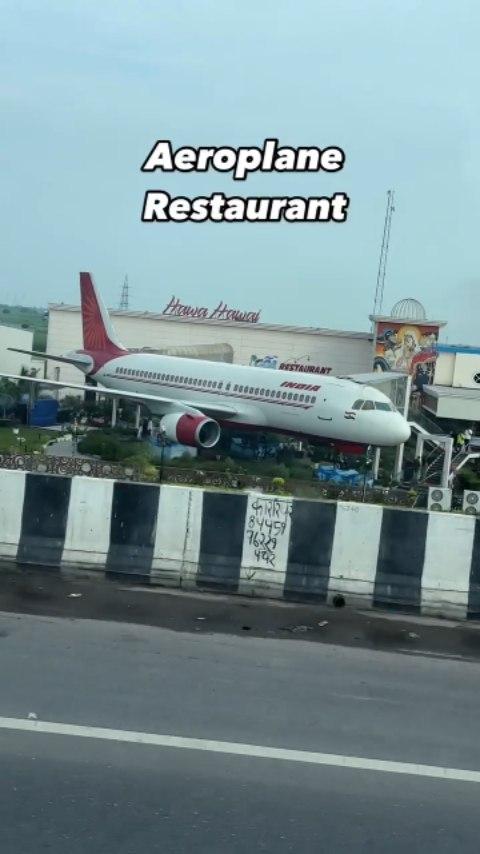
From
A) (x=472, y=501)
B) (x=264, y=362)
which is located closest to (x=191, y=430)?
(x=472, y=501)

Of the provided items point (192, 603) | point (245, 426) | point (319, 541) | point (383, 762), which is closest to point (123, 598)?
point (192, 603)

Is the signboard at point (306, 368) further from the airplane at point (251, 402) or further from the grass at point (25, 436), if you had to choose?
the grass at point (25, 436)

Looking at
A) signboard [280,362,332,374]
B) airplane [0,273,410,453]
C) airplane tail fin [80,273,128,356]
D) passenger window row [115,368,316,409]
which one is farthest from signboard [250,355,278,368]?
passenger window row [115,368,316,409]

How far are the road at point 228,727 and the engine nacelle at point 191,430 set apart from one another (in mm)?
19541

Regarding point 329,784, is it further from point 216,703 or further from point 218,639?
point 218,639

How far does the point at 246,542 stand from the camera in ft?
29.6

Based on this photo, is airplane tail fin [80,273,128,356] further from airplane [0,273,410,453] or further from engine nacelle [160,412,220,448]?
engine nacelle [160,412,220,448]

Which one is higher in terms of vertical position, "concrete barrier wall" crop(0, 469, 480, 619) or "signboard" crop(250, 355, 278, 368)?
"signboard" crop(250, 355, 278, 368)

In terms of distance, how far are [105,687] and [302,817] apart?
1.91 meters

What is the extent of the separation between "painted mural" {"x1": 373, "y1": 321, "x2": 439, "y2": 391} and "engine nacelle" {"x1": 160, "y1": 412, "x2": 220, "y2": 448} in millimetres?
20810

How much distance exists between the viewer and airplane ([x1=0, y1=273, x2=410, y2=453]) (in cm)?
2666

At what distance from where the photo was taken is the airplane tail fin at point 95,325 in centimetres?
3891

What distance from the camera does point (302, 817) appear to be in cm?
466

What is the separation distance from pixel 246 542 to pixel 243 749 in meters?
3.69
